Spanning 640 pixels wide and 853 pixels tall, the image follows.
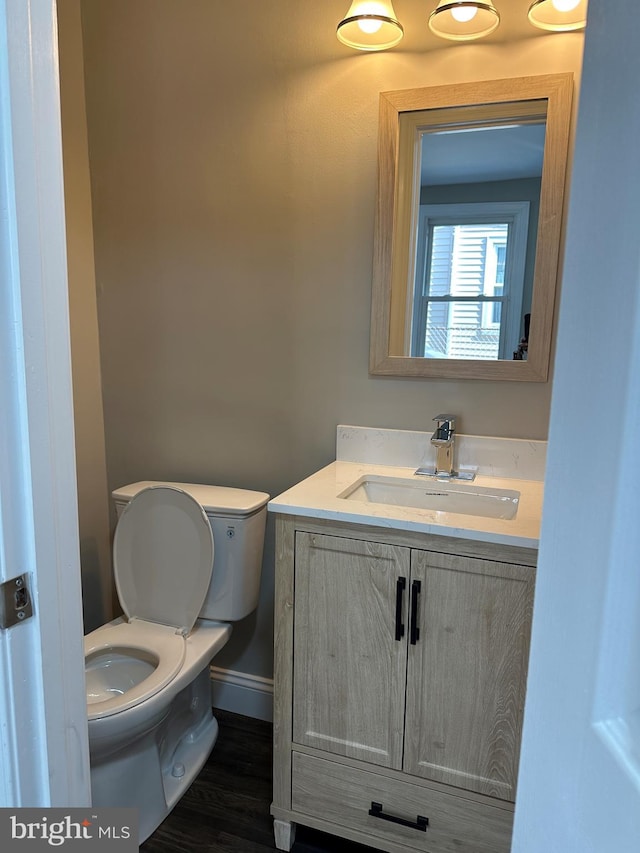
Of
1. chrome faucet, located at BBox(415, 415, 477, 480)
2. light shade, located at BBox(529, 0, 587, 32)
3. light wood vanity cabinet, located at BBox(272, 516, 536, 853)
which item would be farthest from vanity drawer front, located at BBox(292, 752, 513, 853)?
light shade, located at BBox(529, 0, 587, 32)

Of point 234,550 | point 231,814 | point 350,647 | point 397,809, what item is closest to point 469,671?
point 350,647

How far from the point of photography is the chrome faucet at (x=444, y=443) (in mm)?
1685

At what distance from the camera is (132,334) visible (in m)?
2.15

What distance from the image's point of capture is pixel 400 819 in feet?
4.75

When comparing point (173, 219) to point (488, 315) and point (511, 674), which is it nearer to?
point (488, 315)

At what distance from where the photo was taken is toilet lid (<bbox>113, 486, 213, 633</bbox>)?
5.86ft

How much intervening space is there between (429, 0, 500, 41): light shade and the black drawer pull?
2.01m

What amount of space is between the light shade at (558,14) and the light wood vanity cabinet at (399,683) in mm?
1321

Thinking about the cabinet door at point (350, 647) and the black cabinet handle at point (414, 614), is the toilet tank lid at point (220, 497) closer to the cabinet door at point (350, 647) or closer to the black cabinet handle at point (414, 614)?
the cabinet door at point (350, 647)

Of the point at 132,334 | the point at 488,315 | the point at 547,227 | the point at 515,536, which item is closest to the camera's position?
the point at 515,536

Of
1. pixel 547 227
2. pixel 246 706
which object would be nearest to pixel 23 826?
pixel 246 706

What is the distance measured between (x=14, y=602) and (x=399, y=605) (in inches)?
34.1

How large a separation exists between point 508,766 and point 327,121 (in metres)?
1.81

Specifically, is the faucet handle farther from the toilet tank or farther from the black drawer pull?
the black drawer pull
